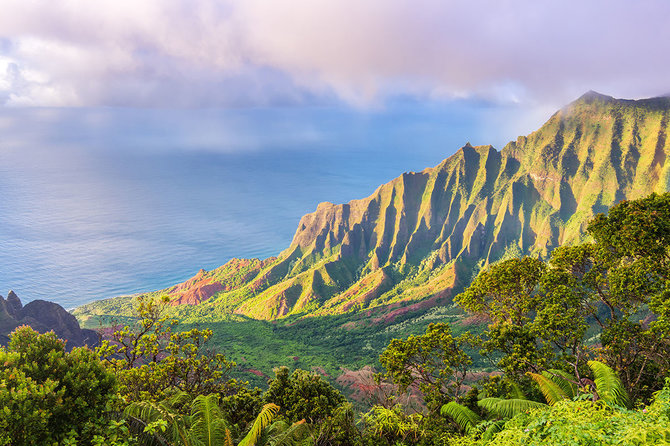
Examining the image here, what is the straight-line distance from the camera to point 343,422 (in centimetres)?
1415

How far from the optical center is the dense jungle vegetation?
789cm

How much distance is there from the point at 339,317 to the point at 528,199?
89592 mm

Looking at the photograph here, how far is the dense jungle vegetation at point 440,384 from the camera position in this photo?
7895 millimetres

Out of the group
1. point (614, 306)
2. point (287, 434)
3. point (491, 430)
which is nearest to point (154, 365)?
point (287, 434)

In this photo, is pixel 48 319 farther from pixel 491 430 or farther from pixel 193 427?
pixel 491 430

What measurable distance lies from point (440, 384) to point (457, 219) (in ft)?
458

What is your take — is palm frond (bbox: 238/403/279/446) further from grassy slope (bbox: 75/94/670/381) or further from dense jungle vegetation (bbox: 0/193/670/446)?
grassy slope (bbox: 75/94/670/381)

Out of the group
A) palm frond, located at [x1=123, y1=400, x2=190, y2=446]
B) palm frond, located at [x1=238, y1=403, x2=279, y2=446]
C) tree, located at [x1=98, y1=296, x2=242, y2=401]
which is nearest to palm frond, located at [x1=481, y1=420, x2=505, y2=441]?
palm frond, located at [x1=238, y1=403, x2=279, y2=446]

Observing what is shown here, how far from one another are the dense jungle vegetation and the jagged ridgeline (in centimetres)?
8705

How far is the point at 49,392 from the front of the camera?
7.86m

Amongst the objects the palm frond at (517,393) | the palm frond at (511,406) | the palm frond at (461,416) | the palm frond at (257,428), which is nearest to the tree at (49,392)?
the palm frond at (257,428)

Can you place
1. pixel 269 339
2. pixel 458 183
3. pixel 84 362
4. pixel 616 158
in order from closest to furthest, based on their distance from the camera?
pixel 84 362 < pixel 269 339 < pixel 616 158 < pixel 458 183

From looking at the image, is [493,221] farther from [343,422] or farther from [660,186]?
[343,422]

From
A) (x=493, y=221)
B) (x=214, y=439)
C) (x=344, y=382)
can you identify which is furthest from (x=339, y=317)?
(x=214, y=439)
